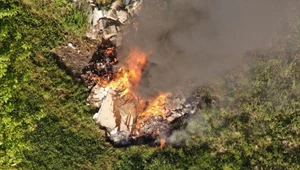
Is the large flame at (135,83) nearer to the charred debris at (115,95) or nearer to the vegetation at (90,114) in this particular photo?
the charred debris at (115,95)

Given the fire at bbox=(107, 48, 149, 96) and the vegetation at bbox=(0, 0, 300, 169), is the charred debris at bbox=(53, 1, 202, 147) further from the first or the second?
the vegetation at bbox=(0, 0, 300, 169)

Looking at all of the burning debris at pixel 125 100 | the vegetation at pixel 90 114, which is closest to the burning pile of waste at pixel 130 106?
the burning debris at pixel 125 100

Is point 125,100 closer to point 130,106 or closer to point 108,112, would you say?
point 130,106

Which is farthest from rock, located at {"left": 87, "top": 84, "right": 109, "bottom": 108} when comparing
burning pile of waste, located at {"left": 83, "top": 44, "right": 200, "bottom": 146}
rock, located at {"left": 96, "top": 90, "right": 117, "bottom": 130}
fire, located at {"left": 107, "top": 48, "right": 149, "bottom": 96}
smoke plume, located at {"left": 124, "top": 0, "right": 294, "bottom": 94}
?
smoke plume, located at {"left": 124, "top": 0, "right": 294, "bottom": 94}

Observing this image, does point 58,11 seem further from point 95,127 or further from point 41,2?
point 95,127

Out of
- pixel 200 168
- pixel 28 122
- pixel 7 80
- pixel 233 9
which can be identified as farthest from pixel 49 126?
pixel 233 9

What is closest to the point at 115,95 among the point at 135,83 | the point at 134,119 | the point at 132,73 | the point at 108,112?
the point at 108,112

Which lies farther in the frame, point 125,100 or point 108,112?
point 108,112
